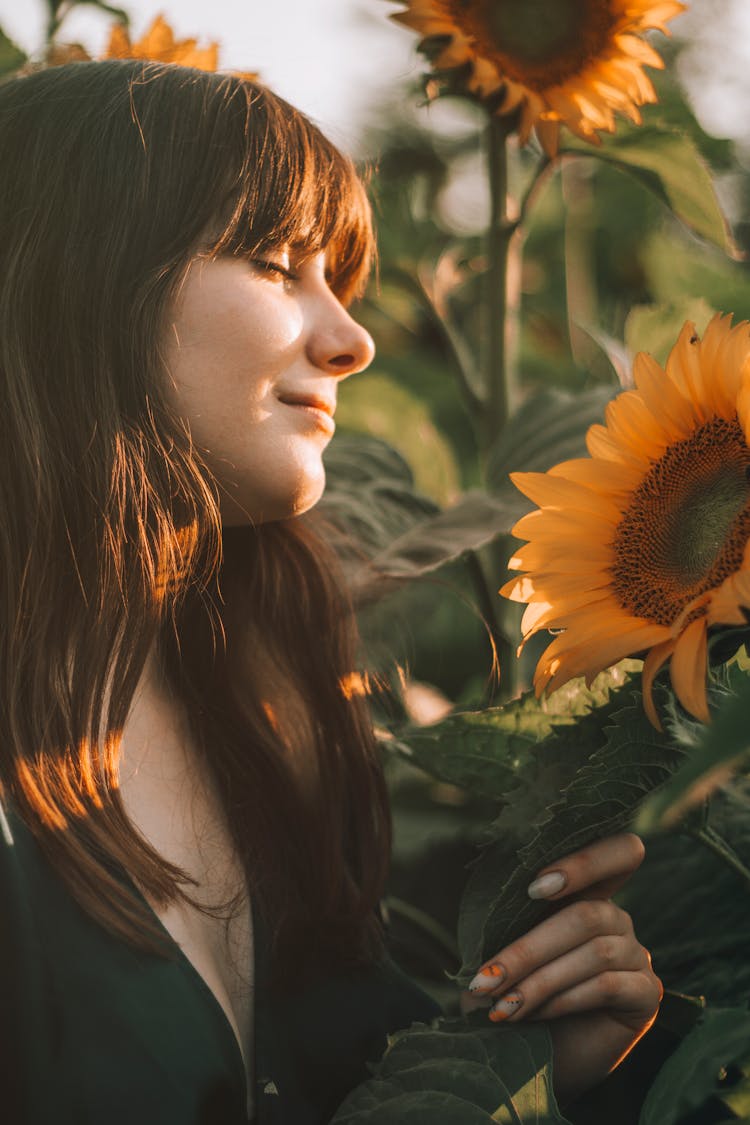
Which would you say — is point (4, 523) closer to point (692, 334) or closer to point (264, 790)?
point (264, 790)

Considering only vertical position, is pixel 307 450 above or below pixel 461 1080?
above


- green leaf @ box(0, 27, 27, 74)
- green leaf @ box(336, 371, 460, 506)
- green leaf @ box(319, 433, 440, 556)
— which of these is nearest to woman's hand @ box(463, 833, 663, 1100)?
green leaf @ box(319, 433, 440, 556)

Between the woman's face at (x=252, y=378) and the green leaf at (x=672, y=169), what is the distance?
0.27 m

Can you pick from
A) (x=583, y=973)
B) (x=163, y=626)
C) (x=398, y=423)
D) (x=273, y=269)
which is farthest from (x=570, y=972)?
(x=398, y=423)

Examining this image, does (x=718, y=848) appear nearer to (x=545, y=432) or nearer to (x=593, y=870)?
(x=593, y=870)

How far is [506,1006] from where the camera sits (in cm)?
58

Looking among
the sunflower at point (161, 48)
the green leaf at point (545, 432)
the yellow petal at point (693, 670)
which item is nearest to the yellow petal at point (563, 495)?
the yellow petal at point (693, 670)

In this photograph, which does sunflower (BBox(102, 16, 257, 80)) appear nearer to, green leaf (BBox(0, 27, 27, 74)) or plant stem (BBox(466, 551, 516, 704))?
green leaf (BBox(0, 27, 27, 74))

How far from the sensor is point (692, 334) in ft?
1.78

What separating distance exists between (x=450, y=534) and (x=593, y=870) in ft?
0.88

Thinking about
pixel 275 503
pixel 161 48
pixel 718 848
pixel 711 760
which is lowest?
pixel 718 848

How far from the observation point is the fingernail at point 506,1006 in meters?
0.58

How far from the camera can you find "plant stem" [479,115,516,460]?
0.83m

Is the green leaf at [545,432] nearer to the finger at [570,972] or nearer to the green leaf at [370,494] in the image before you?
the green leaf at [370,494]
